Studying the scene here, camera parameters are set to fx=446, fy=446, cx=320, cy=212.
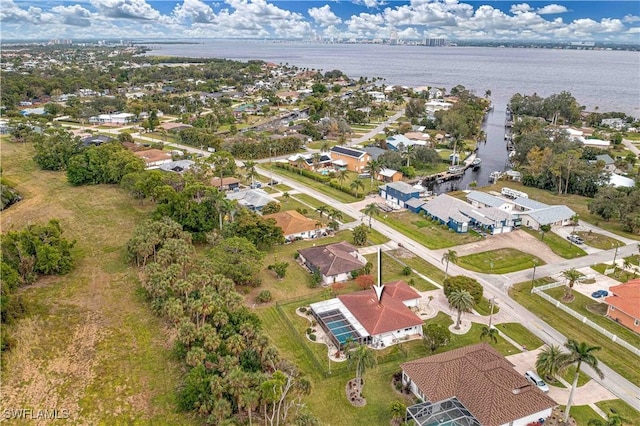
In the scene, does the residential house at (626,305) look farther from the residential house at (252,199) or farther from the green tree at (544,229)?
the residential house at (252,199)

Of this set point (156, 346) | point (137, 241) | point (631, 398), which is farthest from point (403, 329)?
point (137, 241)

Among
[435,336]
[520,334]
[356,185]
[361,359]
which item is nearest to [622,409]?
[520,334]

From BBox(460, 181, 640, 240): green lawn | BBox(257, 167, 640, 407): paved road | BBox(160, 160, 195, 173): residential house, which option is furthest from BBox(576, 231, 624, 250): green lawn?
BBox(160, 160, 195, 173): residential house

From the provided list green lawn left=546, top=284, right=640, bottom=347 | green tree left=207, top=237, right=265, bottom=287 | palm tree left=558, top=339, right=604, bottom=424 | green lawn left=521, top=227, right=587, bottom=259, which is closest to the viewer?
palm tree left=558, top=339, right=604, bottom=424

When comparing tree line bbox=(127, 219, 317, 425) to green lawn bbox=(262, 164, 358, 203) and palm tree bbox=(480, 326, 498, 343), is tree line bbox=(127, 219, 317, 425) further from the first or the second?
green lawn bbox=(262, 164, 358, 203)

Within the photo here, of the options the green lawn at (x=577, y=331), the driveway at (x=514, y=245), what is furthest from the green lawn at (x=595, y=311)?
the driveway at (x=514, y=245)

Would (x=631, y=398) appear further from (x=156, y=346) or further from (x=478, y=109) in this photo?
(x=478, y=109)
